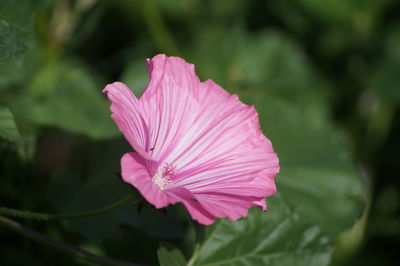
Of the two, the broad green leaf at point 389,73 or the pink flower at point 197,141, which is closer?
the pink flower at point 197,141

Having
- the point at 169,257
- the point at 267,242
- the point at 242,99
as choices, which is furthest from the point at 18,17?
the point at 242,99

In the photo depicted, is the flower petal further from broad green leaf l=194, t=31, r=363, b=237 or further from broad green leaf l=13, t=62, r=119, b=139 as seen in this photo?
broad green leaf l=13, t=62, r=119, b=139

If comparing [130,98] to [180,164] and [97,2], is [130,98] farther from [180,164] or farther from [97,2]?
[97,2]

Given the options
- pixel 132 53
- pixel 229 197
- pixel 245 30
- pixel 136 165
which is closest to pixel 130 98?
pixel 136 165

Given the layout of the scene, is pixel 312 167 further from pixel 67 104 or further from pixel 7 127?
pixel 7 127

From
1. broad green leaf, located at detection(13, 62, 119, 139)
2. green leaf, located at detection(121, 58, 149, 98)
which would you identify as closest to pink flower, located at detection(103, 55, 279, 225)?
broad green leaf, located at detection(13, 62, 119, 139)

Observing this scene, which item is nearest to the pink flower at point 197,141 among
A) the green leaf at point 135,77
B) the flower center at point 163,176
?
the flower center at point 163,176

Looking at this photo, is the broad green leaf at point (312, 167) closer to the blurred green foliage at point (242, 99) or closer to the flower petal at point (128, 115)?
the blurred green foliage at point (242, 99)

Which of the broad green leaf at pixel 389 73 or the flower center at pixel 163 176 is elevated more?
the broad green leaf at pixel 389 73
